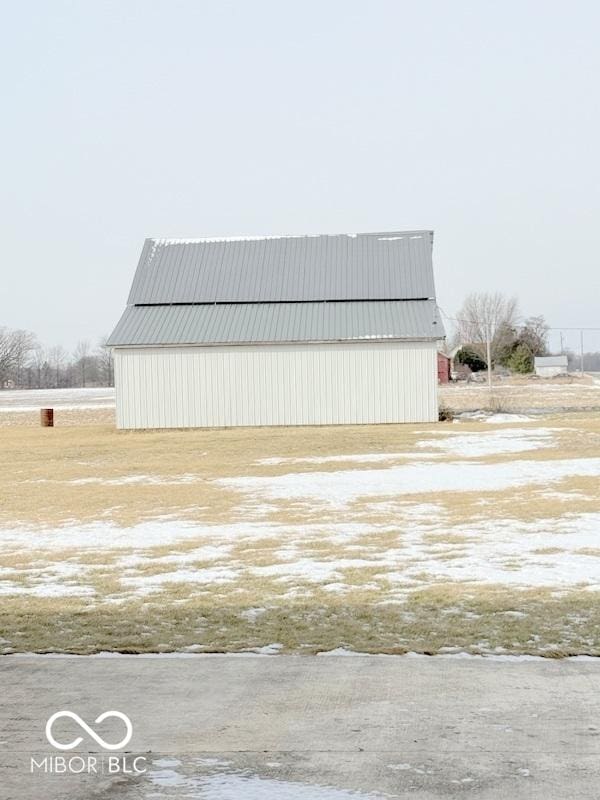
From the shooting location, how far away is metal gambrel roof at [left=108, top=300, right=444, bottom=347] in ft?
113

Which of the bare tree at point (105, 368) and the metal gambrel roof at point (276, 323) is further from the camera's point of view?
the bare tree at point (105, 368)

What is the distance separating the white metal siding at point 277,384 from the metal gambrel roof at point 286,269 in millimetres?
3263

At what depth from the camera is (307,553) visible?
37.6ft

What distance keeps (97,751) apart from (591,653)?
344cm

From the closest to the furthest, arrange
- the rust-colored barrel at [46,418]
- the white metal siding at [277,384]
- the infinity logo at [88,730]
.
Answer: the infinity logo at [88,730], the white metal siding at [277,384], the rust-colored barrel at [46,418]

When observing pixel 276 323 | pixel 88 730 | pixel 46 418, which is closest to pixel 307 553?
pixel 88 730

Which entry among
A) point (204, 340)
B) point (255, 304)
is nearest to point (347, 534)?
point (204, 340)

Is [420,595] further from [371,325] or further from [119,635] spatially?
[371,325]

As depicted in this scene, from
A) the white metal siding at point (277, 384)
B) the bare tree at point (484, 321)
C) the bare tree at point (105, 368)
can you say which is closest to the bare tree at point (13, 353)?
the bare tree at point (105, 368)

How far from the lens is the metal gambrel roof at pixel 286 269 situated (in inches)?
1465

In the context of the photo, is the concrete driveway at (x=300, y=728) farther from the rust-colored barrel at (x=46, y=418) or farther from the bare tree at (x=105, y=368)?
the bare tree at (x=105, y=368)

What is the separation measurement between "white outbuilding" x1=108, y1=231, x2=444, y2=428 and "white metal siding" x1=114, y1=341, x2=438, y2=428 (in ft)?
0.11

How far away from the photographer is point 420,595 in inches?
353

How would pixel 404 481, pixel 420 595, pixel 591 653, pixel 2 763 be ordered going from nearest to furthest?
pixel 2 763 → pixel 591 653 → pixel 420 595 → pixel 404 481
